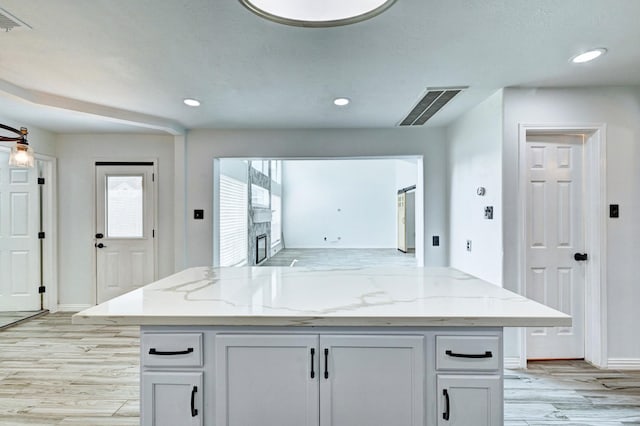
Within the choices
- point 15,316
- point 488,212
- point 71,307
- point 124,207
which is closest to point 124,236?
point 124,207

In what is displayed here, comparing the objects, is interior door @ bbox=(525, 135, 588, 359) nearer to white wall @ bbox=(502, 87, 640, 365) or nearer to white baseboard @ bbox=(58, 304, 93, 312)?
white wall @ bbox=(502, 87, 640, 365)

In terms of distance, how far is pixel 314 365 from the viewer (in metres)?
1.38

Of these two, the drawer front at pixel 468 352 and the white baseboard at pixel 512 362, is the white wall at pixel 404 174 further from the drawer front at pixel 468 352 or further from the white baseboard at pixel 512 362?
the drawer front at pixel 468 352

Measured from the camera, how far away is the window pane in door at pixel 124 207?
179 inches

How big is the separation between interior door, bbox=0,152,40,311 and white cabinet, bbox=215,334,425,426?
14.7ft

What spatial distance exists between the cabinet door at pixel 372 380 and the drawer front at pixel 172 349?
1.70ft

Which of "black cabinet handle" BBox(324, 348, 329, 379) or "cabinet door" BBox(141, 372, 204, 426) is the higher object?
"black cabinet handle" BBox(324, 348, 329, 379)

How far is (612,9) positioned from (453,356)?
1.89 meters

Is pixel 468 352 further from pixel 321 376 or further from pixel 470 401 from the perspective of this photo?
pixel 321 376

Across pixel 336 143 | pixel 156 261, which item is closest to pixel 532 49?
pixel 336 143

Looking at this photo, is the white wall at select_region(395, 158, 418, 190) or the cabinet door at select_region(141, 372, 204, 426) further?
the white wall at select_region(395, 158, 418, 190)

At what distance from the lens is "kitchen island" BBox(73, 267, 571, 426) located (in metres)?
1.35

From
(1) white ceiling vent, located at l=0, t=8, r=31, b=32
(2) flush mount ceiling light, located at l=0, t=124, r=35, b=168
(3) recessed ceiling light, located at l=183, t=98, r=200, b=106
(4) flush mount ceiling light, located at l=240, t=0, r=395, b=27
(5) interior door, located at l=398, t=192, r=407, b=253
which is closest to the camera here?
(4) flush mount ceiling light, located at l=240, t=0, r=395, b=27

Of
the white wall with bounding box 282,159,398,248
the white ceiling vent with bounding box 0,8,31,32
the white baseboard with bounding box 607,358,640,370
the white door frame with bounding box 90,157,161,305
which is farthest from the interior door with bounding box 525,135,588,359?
the white wall with bounding box 282,159,398,248
